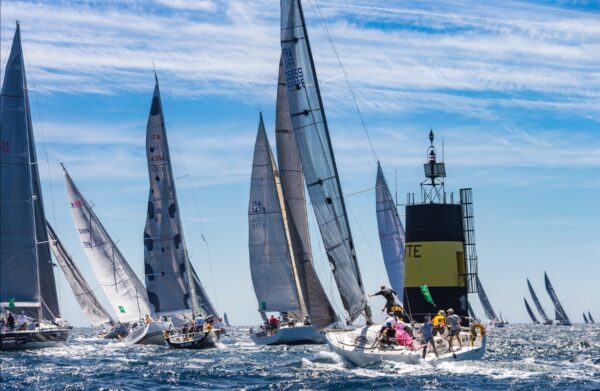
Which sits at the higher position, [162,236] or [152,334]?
[162,236]

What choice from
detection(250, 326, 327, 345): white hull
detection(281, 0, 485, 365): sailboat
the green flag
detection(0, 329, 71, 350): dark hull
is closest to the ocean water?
detection(281, 0, 485, 365): sailboat

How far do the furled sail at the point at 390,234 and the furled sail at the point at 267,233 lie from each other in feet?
25.7

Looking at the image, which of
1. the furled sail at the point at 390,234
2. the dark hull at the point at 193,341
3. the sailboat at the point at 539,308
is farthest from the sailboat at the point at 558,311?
the dark hull at the point at 193,341

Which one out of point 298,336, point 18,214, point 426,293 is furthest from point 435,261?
point 18,214

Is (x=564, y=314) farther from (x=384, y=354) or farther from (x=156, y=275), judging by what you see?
(x=384, y=354)

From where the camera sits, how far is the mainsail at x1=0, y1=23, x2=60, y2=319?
4744cm

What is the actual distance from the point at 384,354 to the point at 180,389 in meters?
5.81

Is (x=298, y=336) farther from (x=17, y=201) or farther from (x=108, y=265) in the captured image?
(x=108, y=265)

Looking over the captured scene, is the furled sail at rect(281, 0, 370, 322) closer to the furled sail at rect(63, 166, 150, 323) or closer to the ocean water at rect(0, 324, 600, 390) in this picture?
the ocean water at rect(0, 324, 600, 390)

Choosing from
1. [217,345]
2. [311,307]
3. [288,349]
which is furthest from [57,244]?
[311,307]

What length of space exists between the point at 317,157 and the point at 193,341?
15.0m

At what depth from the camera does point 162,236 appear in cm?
5378

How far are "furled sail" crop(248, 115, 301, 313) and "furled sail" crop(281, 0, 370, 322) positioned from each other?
58.3 ft

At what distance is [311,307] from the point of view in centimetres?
3447
